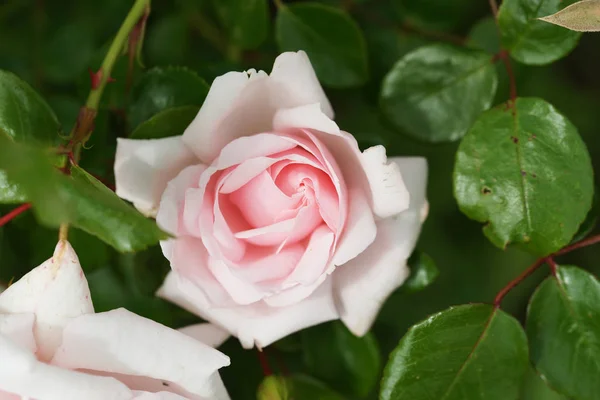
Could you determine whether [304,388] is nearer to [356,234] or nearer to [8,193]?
[356,234]

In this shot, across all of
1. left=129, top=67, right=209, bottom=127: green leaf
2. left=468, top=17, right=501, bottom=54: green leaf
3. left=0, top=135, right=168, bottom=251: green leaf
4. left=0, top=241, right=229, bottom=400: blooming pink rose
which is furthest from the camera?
left=468, top=17, right=501, bottom=54: green leaf

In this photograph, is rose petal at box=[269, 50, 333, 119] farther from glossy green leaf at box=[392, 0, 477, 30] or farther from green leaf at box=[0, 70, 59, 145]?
glossy green leaf at box=[392, 0, 477, 30]

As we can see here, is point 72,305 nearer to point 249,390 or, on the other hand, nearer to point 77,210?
point 77,210

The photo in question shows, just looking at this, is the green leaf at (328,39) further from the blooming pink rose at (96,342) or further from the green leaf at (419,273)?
the blooming pink rose at (96,342)

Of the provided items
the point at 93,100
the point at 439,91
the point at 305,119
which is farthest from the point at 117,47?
the point at 439,91

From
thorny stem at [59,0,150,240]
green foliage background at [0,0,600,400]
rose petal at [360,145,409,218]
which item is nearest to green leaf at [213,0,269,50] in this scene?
green foliage background at [0,0,600,400]

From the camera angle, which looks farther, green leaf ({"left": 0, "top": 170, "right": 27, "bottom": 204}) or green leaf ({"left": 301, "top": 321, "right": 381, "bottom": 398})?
green leaf ({"left": 301, "top": 321, "right": 381, "bottom": 398})

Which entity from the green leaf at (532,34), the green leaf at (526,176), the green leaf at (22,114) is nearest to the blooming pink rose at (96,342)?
the green leaf at (22,114)

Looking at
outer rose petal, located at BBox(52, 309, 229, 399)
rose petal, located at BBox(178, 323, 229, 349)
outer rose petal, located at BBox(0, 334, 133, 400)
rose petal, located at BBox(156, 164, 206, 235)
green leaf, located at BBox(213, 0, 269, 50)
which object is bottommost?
rose petal, located at BBox(178, 323, 229, 349)

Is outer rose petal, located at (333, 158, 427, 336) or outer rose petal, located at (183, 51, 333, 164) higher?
outer rose petal, located at (183, 51, 333, 164)
